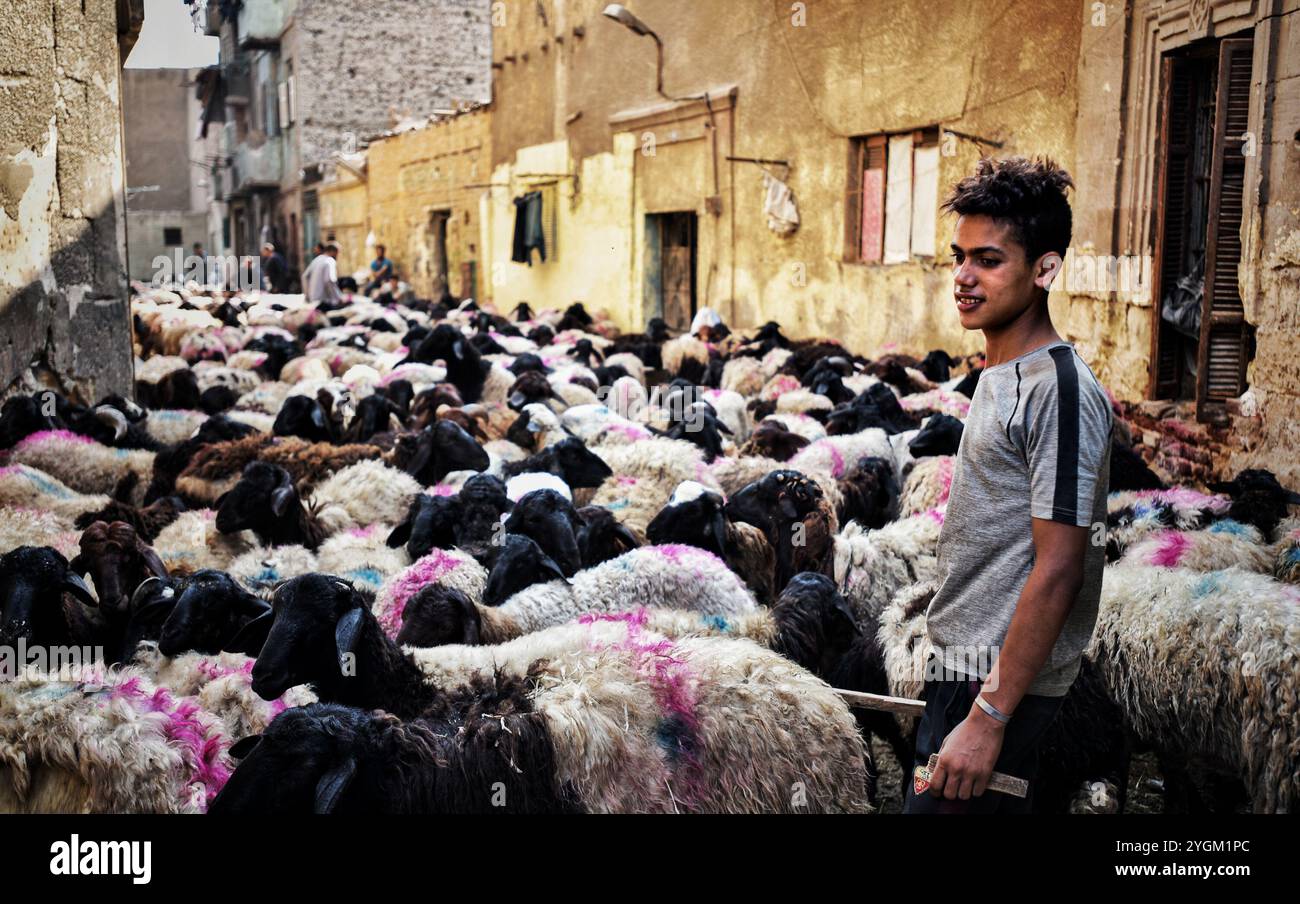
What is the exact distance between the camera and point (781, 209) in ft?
45.0

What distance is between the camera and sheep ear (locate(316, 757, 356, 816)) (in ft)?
8.64

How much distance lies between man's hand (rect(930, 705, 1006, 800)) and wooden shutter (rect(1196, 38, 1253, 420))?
558cm

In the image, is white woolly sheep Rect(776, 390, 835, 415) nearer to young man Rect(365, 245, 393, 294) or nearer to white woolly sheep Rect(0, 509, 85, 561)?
white woolly sheep Rect(0, 509, 85, 561)

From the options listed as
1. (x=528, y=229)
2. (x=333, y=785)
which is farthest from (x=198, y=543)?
(x=528, y=229)

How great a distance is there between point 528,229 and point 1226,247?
619 inches

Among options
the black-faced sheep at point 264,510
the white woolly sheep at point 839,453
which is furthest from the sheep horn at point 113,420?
the white woolly sheep at point 839,453

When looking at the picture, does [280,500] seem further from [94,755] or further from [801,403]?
[801,403]

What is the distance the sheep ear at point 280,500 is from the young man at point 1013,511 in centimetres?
407

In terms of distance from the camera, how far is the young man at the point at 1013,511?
2.11m

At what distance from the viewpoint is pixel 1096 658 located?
13.0 feet

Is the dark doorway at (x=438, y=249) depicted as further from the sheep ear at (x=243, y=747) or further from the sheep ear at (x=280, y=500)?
the sheep ear at (x=243, y=747)

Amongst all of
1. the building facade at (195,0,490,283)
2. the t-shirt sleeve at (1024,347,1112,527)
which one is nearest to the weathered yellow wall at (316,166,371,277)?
the building facade at (195,0,490,283)
